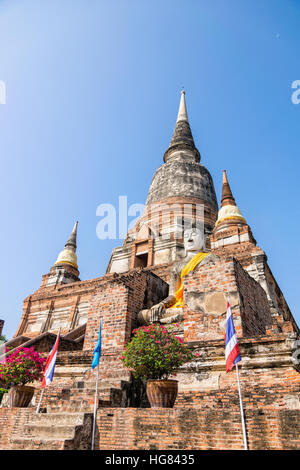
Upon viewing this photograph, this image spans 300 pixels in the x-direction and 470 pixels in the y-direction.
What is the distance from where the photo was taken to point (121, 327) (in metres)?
7.80

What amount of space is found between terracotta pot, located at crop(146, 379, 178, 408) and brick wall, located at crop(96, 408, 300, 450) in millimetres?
544

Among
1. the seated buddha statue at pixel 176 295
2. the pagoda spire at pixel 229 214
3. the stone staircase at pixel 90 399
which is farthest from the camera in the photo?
the pagoda spire at pixel 229 214

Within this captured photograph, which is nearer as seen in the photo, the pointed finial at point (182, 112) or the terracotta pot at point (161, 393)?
the terracotta pot at point (161, 393)

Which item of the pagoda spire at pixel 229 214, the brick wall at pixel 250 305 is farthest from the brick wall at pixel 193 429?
the pagoda spire at pixel 229 214

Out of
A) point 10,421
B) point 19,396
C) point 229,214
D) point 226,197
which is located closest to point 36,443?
point 10,421

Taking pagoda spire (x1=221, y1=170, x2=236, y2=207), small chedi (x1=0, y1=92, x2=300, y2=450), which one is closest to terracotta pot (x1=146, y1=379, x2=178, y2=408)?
small chedi (x1=0, y1=92, x2=300, y2=450)

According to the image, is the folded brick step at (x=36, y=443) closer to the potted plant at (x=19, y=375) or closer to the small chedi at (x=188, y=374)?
the small chedi at (x=188, y=374)

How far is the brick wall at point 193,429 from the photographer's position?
13.2 ft

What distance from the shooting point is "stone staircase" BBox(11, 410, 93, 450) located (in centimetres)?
420

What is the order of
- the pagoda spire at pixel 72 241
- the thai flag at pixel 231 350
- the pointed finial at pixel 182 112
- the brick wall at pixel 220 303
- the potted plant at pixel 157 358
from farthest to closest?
1. the pointed finial at pixel 182 112
2. the pagoda spire at pixel 72 241
3. the brick wall at pixel 220 303
4. the potted plant at pixel 157 358
5. the thai flag at pixel 231 350

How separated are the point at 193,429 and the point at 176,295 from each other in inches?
216

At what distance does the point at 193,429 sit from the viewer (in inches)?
171

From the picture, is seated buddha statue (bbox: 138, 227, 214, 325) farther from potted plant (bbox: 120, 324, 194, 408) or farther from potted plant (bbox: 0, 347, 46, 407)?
potted plant (bbox: 0, 347, 46, 407)

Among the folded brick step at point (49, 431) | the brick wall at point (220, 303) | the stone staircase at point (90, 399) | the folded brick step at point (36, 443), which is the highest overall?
the brick wall at point (220, 303)
